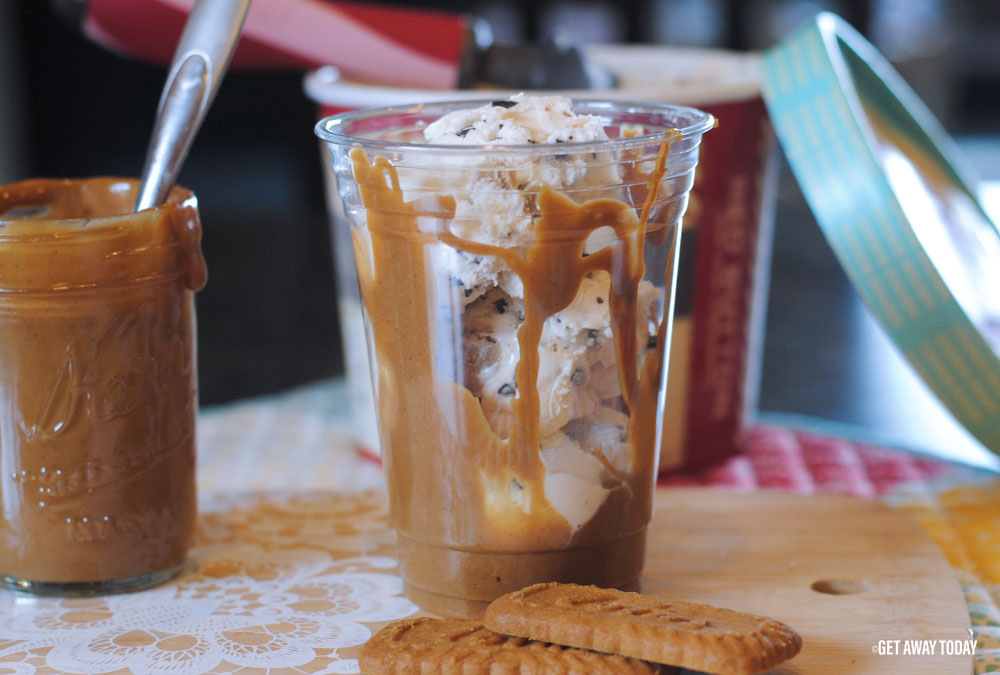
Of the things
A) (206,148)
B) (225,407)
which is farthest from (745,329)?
(206,148)

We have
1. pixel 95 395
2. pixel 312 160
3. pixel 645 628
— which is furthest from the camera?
pixel 312 160

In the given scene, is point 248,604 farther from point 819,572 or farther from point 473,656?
point 819,572

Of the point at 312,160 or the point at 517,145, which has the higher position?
the point at 312,160

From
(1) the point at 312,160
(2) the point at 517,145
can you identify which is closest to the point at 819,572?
(2) the point at 517,145

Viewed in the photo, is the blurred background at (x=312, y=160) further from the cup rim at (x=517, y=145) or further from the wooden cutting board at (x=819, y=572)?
the cup rim at (x=517, y=145)

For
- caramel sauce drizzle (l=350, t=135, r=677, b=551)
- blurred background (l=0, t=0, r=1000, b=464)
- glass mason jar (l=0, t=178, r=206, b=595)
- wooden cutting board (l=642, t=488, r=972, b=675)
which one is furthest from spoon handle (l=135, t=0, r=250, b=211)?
blurred background (l=0, t=0, r=1000, b=464)

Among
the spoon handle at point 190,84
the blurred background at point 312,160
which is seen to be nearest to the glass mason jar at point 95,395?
the spoon handle at point 190,84
